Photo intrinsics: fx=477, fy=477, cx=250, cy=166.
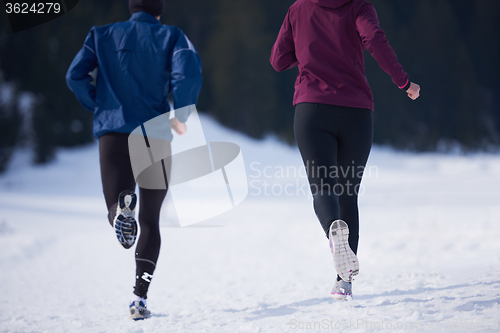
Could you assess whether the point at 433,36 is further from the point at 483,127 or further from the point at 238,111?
the point at 238,111

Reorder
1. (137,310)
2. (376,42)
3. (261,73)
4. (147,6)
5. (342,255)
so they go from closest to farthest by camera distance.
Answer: (342,255), (376,42), (137,310), (147,6), (261,73)

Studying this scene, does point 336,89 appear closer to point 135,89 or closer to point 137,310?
point 135,89

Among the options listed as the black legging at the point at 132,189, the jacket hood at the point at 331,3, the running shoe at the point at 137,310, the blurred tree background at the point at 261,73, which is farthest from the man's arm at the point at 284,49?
the blurred tree background at the point at 261,73

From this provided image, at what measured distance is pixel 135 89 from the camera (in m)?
2.04

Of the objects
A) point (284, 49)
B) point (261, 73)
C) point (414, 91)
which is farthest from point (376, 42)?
point (261, 73)

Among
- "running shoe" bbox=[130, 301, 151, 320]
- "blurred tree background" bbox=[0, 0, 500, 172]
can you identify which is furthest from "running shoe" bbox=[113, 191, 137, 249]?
"blurred tree background" bbox=[0, 0, 500, 172]

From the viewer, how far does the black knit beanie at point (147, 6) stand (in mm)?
2111

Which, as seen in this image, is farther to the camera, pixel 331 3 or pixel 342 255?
pixel 331 3

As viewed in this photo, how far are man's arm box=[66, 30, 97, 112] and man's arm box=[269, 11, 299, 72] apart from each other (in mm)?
805

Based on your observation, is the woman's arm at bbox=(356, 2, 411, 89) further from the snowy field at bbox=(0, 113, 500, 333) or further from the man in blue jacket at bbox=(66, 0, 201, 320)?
the snowy field at bbox=(0, 113, 500, 333)

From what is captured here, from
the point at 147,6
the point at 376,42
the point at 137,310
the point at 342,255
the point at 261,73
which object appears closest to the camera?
the point at 342,255

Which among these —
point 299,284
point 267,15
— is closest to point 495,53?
point 267,15

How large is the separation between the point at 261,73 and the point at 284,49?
14246 mm

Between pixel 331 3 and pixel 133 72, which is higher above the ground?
pixel 331 3
